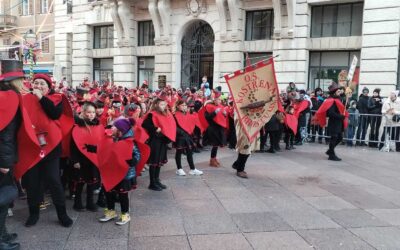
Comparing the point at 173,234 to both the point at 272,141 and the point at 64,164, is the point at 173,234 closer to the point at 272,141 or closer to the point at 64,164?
the point at 64,164

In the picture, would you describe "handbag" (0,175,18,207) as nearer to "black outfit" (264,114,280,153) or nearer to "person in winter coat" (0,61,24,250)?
"person in winter coat" (0,61,24,250)

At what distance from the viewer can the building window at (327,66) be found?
17047 millimetres

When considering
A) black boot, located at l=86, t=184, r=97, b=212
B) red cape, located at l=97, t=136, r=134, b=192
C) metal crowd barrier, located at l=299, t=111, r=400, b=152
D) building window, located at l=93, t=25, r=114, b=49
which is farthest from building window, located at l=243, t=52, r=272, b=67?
red cape, located at l=97, t=136, r=134, b=192

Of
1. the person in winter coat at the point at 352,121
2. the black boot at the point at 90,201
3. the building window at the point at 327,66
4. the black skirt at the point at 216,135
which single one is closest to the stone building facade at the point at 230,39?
the building window at the point at 327,66

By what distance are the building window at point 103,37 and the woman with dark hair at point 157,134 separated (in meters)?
18.2

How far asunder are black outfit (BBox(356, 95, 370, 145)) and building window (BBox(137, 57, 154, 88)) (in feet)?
40.7

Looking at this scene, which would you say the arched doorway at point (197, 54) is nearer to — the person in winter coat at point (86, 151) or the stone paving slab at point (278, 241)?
the person in winter coat at point (86, 151)

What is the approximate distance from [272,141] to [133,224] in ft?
23.0

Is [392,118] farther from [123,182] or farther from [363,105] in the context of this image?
[123,182]

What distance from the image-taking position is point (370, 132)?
12844 mm

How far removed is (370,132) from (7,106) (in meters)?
11.2

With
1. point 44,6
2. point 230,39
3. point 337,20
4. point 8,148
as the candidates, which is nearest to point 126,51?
point 230,39

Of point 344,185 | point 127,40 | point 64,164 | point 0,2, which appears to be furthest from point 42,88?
point 0,2

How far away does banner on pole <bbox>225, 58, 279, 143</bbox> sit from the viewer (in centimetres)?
776
